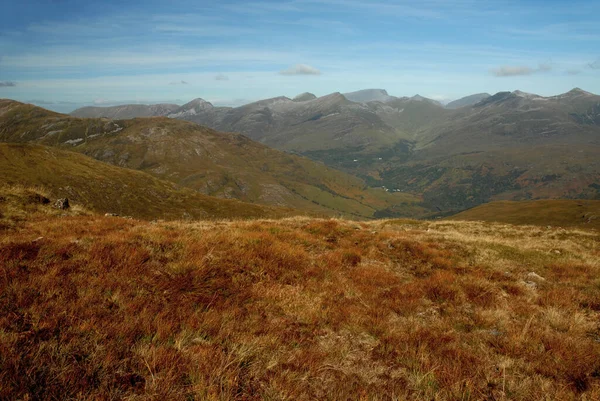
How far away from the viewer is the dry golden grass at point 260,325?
4.39 meters

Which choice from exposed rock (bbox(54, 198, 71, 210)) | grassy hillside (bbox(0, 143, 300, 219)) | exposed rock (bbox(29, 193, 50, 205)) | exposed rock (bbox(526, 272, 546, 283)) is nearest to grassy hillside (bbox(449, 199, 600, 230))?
grassy hillside (bbox(0, 143, 300, 219))

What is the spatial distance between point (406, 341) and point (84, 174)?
164859 mm

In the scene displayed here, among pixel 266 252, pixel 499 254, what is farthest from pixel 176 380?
pixel 499 254

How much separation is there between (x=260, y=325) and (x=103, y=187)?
500 feet

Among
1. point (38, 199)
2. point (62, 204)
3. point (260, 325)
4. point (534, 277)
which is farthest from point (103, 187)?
point (534, 277)

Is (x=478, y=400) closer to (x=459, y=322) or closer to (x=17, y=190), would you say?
(x=459, y=322)

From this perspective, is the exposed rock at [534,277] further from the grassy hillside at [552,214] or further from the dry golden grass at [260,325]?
the grassy hillside at [552,214]

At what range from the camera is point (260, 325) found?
6621 millimetres

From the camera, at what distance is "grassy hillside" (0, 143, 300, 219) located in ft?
389

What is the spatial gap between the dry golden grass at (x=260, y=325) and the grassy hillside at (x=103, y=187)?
320 feet

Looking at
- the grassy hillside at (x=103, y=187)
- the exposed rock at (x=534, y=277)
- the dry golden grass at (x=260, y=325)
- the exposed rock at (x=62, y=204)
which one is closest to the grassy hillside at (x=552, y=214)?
the grassy hillside at (x=103, y=187)

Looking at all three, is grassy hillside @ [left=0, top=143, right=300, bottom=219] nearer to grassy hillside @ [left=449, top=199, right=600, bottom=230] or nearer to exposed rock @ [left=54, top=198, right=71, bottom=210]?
exposed rock @ [left=54, top=198, right=71, bottom=210]

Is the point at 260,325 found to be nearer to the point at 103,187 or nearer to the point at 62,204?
the point at 62,204

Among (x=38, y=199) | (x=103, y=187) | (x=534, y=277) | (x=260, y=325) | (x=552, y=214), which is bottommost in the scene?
(x=552, y=214)
